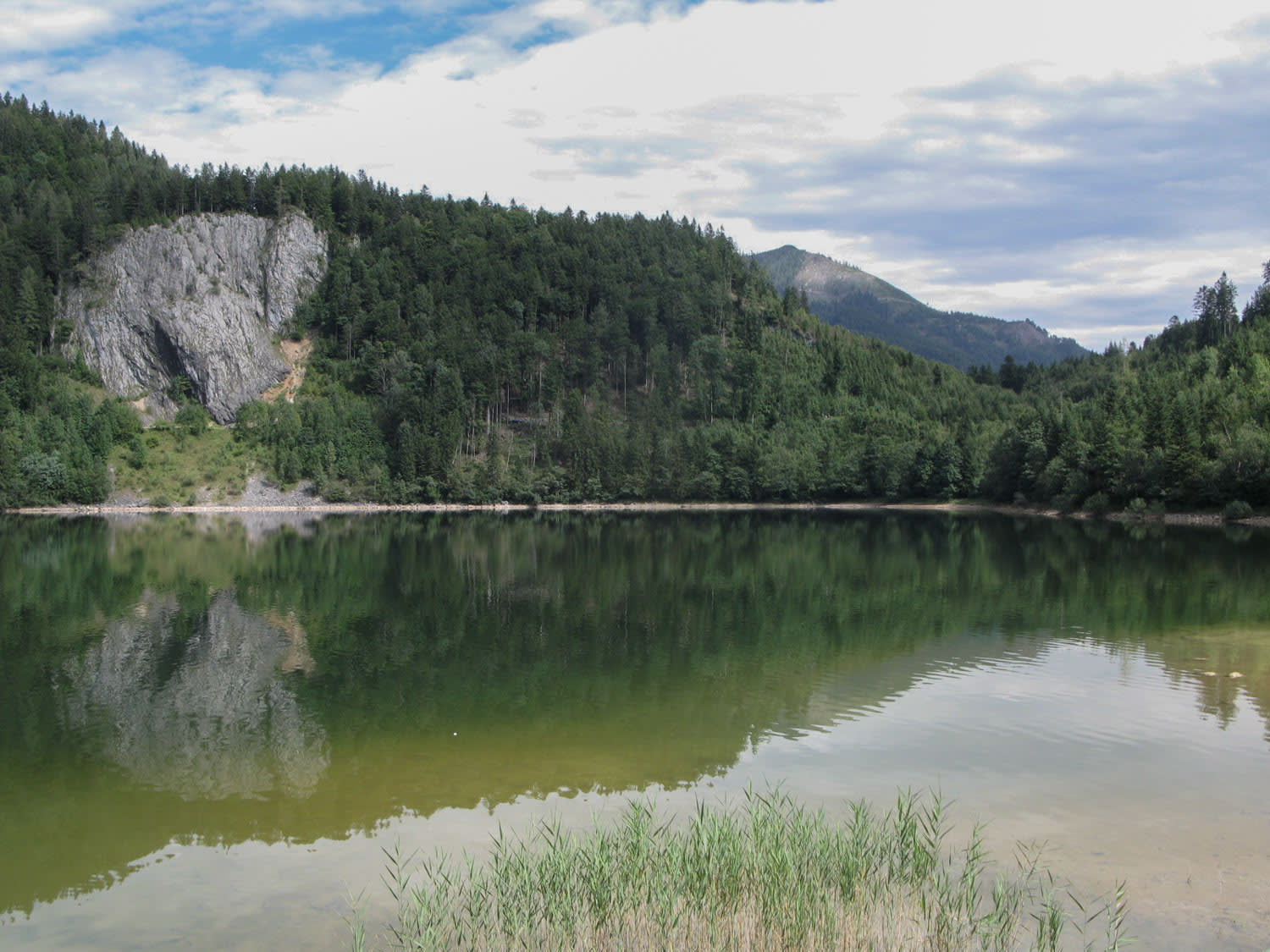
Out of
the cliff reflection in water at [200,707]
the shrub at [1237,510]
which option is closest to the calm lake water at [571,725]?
the cliff reflection in water at [200,707]

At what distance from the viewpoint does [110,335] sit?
15212 cm

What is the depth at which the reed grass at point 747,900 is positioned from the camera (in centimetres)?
1032

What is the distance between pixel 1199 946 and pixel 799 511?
111 m

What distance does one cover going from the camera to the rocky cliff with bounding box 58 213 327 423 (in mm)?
151250

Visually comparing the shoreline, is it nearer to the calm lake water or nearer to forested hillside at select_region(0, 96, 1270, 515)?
forested hillside at select_region(0, 96, 1270, 515)

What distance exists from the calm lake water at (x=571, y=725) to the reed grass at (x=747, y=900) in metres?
1.00

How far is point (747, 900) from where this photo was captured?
10789mm

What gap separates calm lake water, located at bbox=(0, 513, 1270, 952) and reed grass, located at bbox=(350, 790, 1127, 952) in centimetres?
100

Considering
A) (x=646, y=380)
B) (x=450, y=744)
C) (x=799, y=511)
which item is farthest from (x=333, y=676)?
(x=646, y=380)

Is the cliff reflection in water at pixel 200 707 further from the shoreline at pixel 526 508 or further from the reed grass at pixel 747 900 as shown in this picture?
the shoreline at pixel 526 508

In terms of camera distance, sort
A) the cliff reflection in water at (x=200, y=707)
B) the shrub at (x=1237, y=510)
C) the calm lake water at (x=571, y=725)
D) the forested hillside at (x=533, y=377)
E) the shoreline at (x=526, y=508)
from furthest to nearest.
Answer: the forested hillside at (x=533, y=377), the shoreline at (x=526, y=508), the shrub at (x=1237, y=510), the cliff reflection in water at (x=200, y=707), the calm lake water at (x=571, y=725)

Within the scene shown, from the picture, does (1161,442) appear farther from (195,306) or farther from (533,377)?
(195,306)

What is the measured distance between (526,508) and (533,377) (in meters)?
32.4

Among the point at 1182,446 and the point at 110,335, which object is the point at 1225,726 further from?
the point at 110,335
